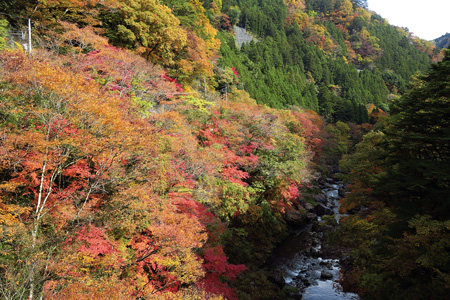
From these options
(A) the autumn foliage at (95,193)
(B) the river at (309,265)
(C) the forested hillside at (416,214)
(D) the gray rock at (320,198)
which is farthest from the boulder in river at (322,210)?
(A) the autumn foliage at (95,193)

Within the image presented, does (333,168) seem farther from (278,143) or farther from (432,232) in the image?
(432,232)

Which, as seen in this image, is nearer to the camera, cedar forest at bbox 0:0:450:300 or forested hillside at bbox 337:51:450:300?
forested hillside at bbox 337:51:450:300

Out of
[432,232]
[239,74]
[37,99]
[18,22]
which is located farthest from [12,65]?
[239,74]

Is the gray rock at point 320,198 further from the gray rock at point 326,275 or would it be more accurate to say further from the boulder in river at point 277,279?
the boulder in river at point 277,279

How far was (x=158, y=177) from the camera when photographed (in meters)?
11.7

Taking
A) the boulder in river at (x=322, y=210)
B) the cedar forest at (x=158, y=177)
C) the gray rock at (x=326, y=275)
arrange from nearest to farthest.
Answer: the cedar forest at (x=158, y=177) → the gray rock at (x=326, y=275) → the boulder in river at (x=322, y=210)

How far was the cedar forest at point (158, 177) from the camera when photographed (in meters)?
8.47

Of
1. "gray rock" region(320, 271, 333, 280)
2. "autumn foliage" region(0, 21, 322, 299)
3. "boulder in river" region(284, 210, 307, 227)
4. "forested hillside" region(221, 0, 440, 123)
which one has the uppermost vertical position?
"forested hillside" region(221, 0, 440, 123)

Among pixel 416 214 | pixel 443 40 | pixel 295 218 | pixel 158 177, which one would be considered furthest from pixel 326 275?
pixel 443 40

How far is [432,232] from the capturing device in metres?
7.93

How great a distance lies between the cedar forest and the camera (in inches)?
334

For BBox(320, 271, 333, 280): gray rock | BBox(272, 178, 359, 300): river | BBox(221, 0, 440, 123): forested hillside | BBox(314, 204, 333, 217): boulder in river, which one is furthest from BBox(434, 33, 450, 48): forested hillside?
BBox(320, 271, 333, 280): gray rock

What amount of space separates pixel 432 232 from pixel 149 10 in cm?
2240

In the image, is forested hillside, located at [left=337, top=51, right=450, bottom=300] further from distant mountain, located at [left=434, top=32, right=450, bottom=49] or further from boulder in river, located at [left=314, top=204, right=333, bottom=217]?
distant mountain, located at [left=434, top=32, right=450, bottom=49]
